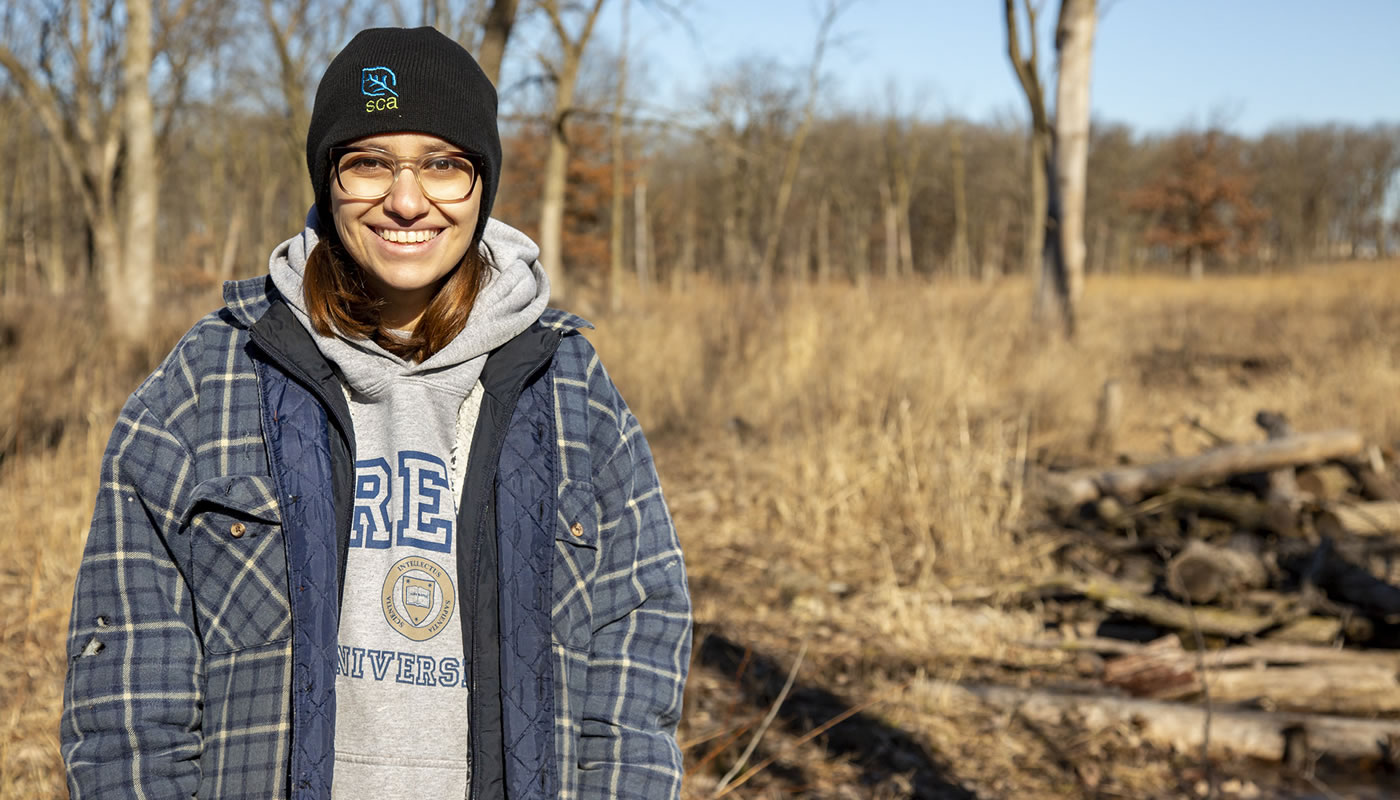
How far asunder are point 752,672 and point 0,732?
2.49 meters

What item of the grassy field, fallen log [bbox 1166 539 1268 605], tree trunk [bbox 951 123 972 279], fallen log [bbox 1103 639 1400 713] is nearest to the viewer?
the grassy field

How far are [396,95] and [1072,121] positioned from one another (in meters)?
9.84

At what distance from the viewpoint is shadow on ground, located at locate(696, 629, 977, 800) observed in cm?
334

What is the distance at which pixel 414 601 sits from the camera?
1.30 m

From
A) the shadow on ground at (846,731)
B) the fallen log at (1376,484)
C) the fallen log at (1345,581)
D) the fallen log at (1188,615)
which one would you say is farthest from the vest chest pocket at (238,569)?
the fallen log at (1376,484)

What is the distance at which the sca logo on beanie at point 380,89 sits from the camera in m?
1.34

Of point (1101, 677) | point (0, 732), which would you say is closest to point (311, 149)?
point (0, 732)

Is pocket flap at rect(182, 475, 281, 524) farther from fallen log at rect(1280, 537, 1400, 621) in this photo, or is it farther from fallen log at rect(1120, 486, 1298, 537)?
fallen log at rect(1120, 486, 1298, 537)

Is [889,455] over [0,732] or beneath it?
over

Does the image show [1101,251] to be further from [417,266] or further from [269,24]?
[417,266]

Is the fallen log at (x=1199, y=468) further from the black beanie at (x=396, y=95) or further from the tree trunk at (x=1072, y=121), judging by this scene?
the black beanie at (x=396, y=95)

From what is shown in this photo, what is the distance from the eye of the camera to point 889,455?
577 cm

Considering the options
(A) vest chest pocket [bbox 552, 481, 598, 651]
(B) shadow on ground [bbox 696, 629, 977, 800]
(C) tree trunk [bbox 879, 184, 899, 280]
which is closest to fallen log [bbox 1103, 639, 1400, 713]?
(B) shadow on ground [bbox 696, 629, 977, 800]

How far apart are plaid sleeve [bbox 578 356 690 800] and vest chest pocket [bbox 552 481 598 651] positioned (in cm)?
3
